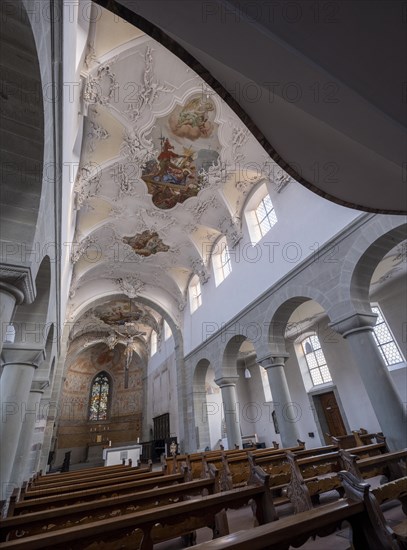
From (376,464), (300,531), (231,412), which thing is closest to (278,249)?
(376,464)

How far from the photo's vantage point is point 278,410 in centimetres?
749

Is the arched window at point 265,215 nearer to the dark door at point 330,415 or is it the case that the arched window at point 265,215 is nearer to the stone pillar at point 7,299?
the dark door at point 330,415

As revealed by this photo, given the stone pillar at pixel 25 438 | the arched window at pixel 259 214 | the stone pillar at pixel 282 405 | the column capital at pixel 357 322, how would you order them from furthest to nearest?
the arched window at pixel 259 214, the stone pillar at pixel 282 405, the stone pillar at pixel 25 438, the column capital at pixel 357 322

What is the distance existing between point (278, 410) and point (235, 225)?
6362 mm

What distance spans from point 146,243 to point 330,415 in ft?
34.1

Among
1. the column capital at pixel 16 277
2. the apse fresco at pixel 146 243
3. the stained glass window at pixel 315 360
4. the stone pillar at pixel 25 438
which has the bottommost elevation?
the stone pillar at pixel 25 438

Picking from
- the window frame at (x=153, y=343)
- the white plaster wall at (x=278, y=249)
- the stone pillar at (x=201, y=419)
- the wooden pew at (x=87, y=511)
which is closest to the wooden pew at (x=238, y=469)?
the wooden pew at (x=87, y=511)

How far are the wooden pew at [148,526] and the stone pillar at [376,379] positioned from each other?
12.1ft

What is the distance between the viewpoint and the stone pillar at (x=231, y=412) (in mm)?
9922

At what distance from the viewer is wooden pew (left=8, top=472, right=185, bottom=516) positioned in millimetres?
2959

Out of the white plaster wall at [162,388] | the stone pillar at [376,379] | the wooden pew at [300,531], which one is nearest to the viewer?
the wooden pew at [300,531]

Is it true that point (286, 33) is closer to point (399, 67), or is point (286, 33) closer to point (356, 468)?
point (399, 67)

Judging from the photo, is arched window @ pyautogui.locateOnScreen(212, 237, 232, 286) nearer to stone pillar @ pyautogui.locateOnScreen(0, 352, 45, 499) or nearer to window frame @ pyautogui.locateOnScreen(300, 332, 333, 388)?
window frame @ pyautogui.locateOnScreen(300, 332, 333, 388)

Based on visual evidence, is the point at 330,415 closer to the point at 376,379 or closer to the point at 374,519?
the point at 376,379
